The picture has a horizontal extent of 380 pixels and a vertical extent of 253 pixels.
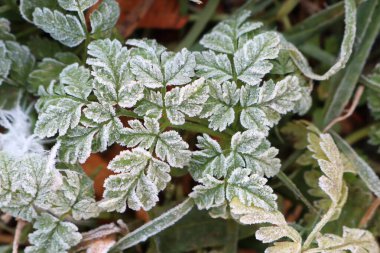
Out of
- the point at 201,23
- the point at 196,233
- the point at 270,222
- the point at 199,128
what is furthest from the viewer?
the point at 201,23

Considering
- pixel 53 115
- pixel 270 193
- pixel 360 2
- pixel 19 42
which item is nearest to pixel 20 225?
pixel 53 115

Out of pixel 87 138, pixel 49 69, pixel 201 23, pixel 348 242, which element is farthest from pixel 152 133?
pixel 201 23

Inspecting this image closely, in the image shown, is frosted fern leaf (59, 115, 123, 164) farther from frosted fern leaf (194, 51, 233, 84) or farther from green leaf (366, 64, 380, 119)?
green leaf (366, 64, 380, 119)

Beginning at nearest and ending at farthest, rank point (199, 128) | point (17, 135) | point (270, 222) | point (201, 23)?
point (270, 222)
point (199, 128)
point (17, 135)
point (201, 23)

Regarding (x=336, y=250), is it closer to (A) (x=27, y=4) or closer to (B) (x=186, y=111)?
(B) (x=186, y=111)

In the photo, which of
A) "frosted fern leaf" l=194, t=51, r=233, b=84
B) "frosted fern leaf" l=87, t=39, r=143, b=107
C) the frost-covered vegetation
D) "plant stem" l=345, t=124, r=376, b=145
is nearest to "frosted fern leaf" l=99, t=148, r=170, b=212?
the frost-covered vegetation

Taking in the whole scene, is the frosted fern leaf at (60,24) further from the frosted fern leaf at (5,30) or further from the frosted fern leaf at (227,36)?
the frosted fern leaf at (227,36)

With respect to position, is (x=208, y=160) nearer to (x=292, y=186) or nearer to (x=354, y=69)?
(x=292, y=186)
